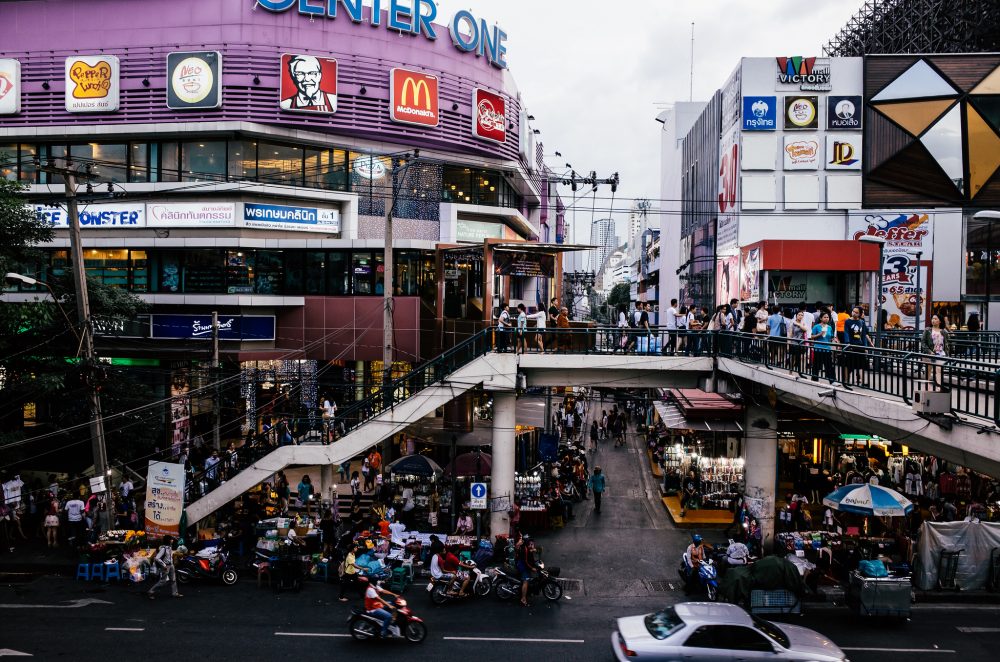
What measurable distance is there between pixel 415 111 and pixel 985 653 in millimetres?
27569

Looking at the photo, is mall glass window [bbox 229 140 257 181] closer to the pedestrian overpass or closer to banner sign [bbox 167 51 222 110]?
banner sign [bbox 167 51 222 110]

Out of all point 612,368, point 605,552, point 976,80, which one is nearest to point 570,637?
point 605,552

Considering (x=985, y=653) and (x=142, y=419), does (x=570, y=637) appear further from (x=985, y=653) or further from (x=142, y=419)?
(x=142, y=419)

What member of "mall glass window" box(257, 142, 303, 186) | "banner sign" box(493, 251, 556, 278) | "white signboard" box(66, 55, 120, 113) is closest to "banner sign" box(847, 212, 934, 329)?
"banner sign" box(493, 251, 556, 278)

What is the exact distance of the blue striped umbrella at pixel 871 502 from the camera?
733 inches

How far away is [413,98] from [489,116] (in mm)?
4340

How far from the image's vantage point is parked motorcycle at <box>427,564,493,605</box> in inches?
697

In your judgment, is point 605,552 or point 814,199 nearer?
point 605,552

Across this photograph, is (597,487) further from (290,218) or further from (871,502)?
(290,218)

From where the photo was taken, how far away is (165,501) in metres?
20.5

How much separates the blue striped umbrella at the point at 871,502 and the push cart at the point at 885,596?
2519 millimetres

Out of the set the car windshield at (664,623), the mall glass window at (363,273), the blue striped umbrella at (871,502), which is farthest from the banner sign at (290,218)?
the car windshield at (664,623)

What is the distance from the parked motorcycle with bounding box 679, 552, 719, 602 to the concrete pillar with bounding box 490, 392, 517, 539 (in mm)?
5842

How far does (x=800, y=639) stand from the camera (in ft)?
42.8
